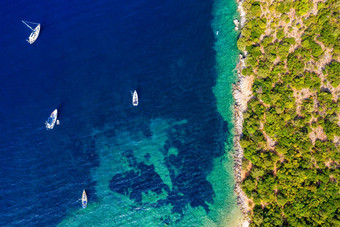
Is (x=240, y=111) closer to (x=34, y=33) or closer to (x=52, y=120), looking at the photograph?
(x=52, y=120)

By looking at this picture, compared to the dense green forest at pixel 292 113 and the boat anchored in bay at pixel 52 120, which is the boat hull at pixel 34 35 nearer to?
the boat anchored in bay at pixel 52 120

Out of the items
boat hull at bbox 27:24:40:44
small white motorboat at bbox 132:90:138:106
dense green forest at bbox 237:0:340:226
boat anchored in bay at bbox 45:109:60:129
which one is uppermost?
boat hull at bbox 27:24:40:44

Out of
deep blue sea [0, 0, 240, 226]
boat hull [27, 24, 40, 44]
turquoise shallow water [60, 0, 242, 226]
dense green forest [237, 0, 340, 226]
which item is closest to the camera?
dense green forest [237, 0, 340, 226]

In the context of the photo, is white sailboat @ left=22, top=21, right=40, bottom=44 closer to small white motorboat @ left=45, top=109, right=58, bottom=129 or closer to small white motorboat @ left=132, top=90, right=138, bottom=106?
small white motorboat @ left=45, top=109, right=58, bottom=129

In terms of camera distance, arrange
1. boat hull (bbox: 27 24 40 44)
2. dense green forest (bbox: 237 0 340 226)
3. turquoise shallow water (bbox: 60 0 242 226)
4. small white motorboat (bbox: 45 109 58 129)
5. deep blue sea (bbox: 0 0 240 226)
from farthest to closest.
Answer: boat hull (bbox: 27 24 40 44), small white motorboat (bbox: 45 109 58 129), deep blue sea (bbox: 0 0 240 226), turquoise shallow water (bbox: 60 0 242 226), dense green forest (bbox: 237 0 340 226)

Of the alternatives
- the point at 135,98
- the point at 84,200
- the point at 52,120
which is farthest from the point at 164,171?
the point at 52,120

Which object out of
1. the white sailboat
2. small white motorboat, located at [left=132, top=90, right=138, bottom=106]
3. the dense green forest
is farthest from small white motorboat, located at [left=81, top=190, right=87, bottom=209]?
the white sailboat

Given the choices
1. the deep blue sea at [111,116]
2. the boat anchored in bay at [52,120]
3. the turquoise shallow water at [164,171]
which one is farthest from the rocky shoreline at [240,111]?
the boat anchored in bay at [52,120]
